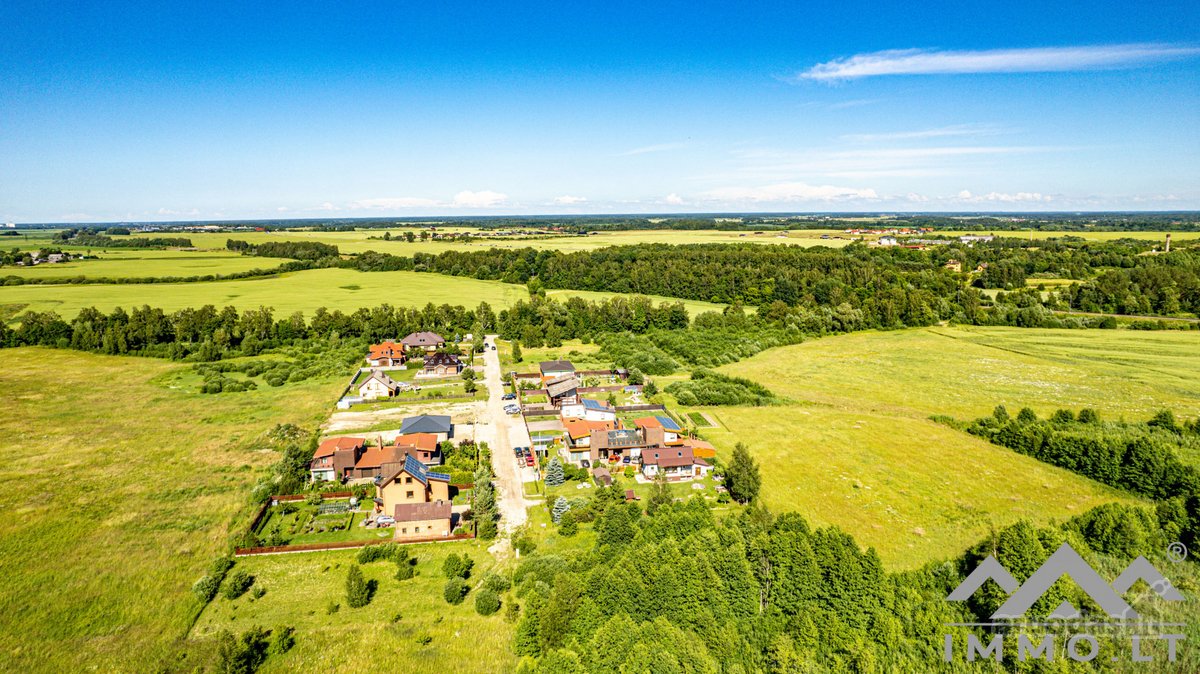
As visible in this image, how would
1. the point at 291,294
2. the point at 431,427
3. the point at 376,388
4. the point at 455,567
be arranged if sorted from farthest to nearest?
the point at 291,294
the point at 376,388
the point at 431,427
the point at 455,567

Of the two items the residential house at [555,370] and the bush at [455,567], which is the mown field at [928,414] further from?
the bush at [455,567]

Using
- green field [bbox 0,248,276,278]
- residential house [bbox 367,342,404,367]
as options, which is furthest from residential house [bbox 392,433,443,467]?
green field [bbox 0,248,276,278]

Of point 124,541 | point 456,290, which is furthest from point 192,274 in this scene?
point 124,541

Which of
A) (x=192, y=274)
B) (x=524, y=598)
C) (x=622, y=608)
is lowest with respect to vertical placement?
(x=524, y=598)

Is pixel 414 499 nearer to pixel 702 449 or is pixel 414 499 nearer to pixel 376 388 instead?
pixel 702 449

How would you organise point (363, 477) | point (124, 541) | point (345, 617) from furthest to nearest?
point (363, 477) → point (124, 541) → point (345, 617)

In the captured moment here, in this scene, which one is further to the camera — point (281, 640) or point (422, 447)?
point (422, 447)

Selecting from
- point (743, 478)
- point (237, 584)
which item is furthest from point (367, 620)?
point (743, 478)

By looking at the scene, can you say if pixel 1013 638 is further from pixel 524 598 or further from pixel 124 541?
pixel 124 541
